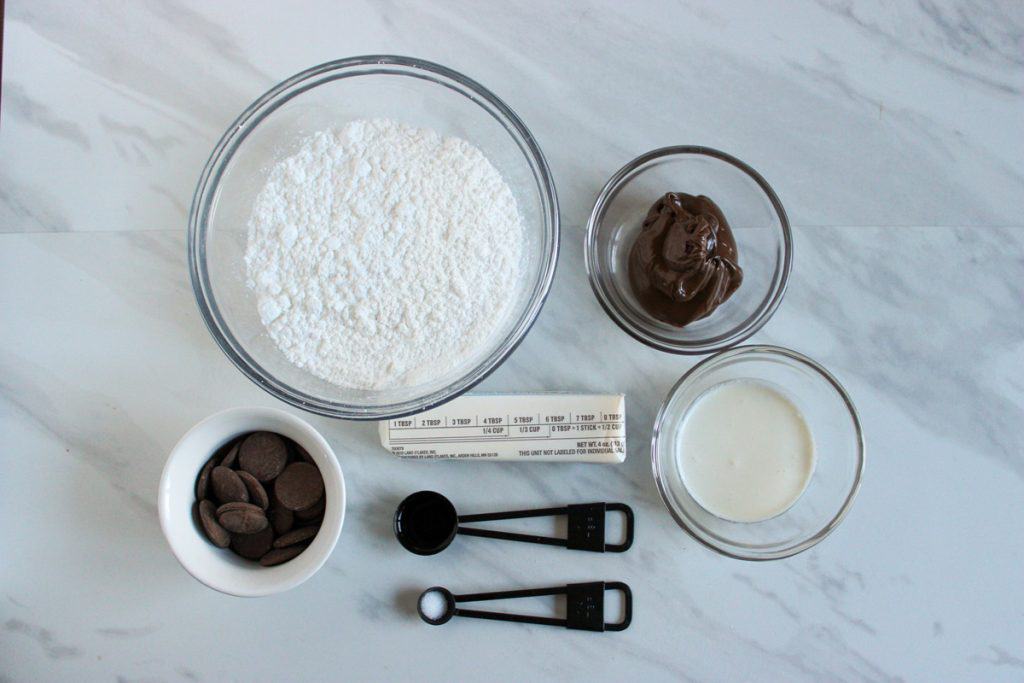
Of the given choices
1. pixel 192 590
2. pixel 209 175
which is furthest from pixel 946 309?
pixel 192 590

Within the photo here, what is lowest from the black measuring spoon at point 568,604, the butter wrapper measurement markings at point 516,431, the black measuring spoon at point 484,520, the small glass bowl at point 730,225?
the black measuring spoon at point 568,604

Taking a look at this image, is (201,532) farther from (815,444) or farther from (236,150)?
(815,444)

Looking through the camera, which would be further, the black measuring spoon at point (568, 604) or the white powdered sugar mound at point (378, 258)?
the black measuring spoon at point (568, 604)

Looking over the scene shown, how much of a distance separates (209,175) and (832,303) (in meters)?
0.88

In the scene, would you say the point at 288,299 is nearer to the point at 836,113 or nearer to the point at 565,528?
the point at 565,528

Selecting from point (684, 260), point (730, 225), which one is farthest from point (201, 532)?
point (730, 225)

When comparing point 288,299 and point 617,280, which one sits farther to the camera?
point 617,280

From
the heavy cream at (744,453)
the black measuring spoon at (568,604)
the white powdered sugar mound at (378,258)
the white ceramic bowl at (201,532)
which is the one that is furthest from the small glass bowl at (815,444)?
the white ceramic bowl at (201,532)

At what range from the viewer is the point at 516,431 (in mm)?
1011

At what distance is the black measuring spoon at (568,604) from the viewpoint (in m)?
1.03

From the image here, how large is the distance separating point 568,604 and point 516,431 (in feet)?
0.84

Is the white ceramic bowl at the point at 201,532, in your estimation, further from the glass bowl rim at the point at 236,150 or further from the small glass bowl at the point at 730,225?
the small glass bowl at the point at 730,225

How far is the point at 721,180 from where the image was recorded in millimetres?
1032

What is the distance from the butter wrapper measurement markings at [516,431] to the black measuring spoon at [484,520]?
0.23 ft
